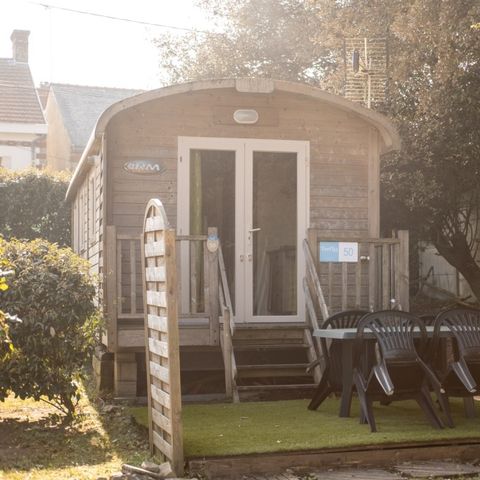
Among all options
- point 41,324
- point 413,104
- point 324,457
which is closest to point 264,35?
point 413,104

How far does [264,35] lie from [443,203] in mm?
5330

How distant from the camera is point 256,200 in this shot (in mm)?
9812

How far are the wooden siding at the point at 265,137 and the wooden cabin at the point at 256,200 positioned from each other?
0.01m

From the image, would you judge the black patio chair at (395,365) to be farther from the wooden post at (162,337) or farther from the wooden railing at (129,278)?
the wooden railing at (129,278)

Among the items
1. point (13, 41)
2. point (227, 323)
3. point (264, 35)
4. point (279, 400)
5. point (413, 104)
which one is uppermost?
point (13, 41)

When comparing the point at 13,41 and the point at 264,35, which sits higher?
the point at 13,41

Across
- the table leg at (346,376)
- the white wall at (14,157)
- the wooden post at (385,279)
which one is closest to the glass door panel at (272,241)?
the wooden post at (385,279)

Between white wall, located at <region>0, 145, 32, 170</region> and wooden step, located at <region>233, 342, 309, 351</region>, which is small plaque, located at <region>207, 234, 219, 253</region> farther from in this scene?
white wall, located at <region>0, 145, 32, 170</region>

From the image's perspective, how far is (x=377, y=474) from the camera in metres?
5.70

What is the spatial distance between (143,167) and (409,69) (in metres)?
4.25

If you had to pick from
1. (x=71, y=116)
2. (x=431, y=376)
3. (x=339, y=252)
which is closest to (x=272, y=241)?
(x=339, y=252)

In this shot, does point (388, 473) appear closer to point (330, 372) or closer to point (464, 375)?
point (464, 375)

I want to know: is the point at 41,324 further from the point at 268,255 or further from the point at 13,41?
the point at 13,41

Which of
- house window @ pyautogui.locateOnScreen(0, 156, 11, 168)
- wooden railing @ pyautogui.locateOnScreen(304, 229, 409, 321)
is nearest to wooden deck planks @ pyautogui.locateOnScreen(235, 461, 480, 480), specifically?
wooden railing @ pyautogui.locateOnScreen(304, 229, 409, 321)
